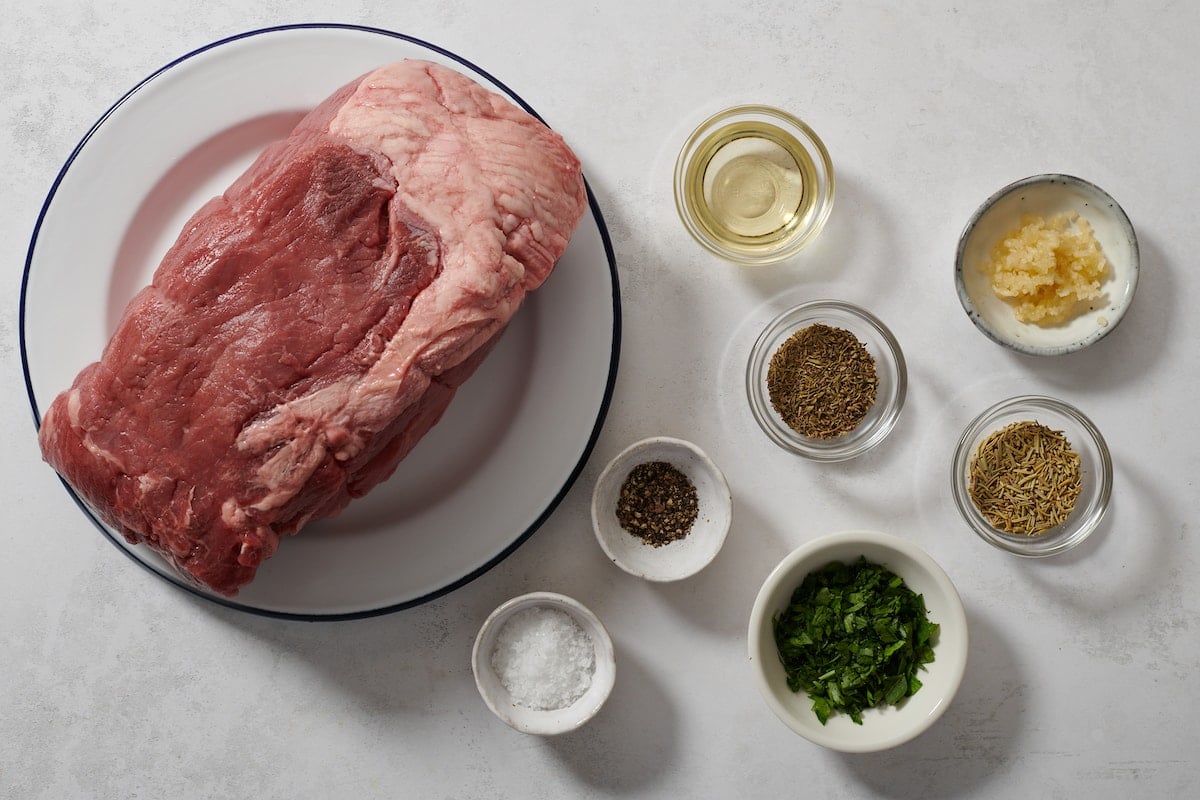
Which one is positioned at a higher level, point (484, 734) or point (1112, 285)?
point (1112, 285)

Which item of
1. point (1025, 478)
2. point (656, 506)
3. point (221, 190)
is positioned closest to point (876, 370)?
point (1025, 478)

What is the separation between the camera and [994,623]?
99.3 inches

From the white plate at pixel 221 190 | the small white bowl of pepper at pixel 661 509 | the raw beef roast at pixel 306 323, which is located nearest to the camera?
the raw beef roast at pixel 306 323

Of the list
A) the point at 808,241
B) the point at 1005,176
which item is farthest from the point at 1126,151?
the point at 808,241

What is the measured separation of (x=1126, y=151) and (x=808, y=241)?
1.00 meters

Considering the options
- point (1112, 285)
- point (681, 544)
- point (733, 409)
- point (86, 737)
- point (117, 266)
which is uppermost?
point (1112, 285)

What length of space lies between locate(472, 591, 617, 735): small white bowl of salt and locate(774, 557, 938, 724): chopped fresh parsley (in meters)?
0.52

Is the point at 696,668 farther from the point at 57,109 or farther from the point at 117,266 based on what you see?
the point at 57,109

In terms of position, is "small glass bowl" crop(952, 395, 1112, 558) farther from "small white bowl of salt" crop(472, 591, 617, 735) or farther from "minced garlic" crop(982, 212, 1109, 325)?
"small white bowl of salt" crop(472, 591, 617, 735)

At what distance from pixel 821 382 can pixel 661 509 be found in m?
0.58

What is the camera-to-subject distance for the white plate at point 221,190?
2.28 metres

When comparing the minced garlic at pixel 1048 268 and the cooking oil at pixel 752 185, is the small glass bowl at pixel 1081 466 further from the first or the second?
the cooking oil at pixel 752 185

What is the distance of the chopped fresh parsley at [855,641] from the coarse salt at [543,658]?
557mm

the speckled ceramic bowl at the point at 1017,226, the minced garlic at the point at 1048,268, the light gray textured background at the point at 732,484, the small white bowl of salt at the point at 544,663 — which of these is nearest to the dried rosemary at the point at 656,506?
the light gray textured background at the point at 732,484
